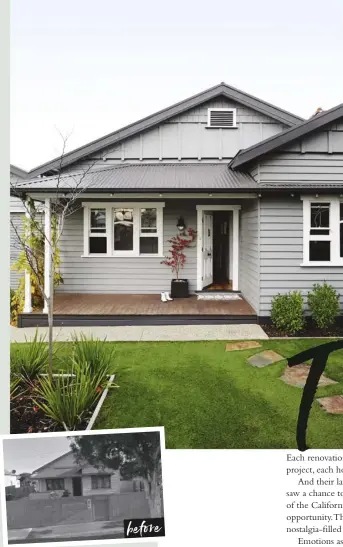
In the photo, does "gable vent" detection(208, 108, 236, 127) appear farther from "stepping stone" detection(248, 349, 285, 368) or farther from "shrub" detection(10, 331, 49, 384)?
"shrub" detection(10, 331, 49, 384)

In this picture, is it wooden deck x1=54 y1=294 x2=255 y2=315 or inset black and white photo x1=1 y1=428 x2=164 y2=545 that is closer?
inset black and white photo x1=1 y1=428 x2=164 y2=545

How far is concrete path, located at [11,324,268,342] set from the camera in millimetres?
2973

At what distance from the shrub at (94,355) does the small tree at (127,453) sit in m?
0.69

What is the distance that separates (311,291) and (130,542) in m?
2.70

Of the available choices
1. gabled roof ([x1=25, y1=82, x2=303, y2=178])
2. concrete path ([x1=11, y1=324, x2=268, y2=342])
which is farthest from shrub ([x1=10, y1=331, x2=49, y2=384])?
gabled roof ([x1=25, y1=82, x2=303, y2=178])

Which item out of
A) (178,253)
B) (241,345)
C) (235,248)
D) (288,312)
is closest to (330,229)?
(288,312)

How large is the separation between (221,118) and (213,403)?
5.12 meters

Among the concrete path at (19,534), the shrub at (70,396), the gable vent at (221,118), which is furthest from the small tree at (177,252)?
the concrete path at (19,534)

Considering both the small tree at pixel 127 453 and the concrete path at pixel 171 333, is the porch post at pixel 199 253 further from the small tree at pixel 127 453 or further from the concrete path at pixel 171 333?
the small tree at pixel 127 453

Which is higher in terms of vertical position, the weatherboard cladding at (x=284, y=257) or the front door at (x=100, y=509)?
the weatherboard cladding at (x=284, y=257)

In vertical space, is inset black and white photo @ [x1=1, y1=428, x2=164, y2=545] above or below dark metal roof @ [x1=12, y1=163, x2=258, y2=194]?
below

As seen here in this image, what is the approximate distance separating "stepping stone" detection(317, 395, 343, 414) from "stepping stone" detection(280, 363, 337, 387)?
0.08 m

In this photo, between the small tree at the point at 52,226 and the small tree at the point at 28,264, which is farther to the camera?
the small tree at the point at 28,264

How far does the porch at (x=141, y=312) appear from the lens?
3.87 m
